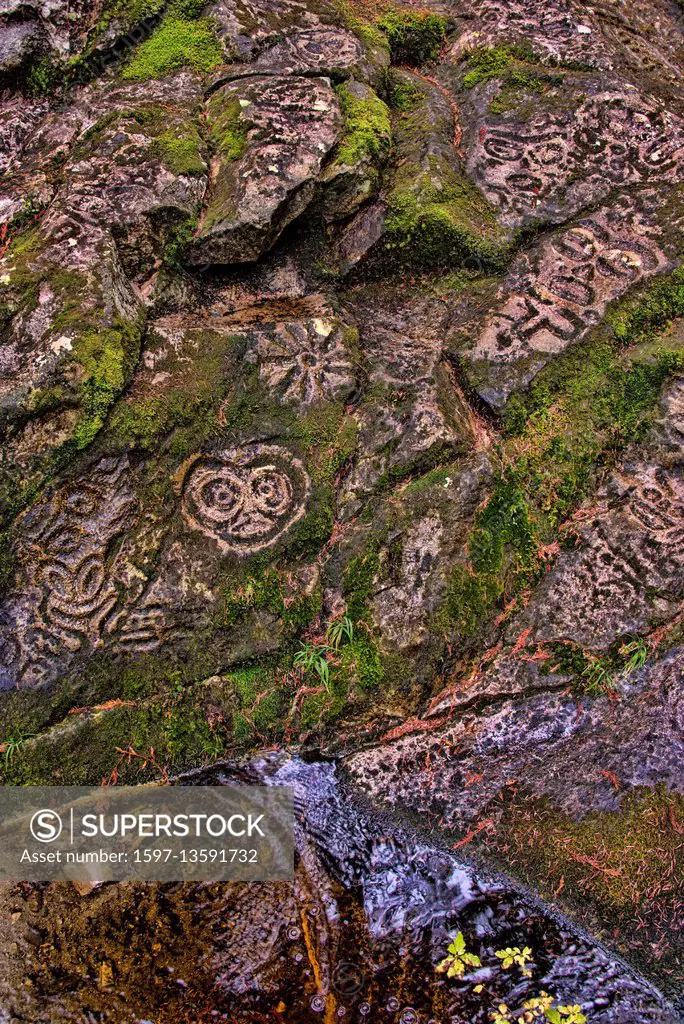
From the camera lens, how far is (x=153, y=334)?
392cm

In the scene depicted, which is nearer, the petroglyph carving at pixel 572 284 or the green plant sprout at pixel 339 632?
the green plant sprout at pixel 339 632

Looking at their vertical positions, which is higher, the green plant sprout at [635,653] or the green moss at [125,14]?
the green moss at [125,14]

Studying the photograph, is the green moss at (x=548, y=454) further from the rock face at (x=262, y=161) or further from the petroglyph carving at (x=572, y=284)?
the rock face at (x=262, y=161)

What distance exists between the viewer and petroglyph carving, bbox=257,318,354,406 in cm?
396

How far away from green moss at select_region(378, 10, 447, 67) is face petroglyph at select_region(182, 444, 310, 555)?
9.62 feet

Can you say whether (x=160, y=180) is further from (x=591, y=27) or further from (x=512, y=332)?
(x=591, y=27)

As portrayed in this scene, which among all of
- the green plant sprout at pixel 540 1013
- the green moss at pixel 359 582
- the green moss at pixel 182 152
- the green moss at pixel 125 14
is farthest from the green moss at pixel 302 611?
the green moss at pixel 125 14

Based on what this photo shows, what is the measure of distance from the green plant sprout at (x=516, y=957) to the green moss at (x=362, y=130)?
3945 mm

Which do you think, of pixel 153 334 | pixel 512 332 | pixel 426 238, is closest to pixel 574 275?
pixel 512 332

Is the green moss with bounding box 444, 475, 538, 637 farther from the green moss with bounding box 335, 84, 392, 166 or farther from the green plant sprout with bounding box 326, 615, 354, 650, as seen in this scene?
the green moss with bounding box 335, 84, 392, 166

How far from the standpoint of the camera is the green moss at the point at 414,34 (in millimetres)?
4852

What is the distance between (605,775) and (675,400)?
190 centimetres

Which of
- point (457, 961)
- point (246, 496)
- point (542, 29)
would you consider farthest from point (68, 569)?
point (542, 29)

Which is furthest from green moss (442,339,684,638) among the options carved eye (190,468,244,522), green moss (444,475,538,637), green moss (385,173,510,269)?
carved eye (190,468,244,522)
